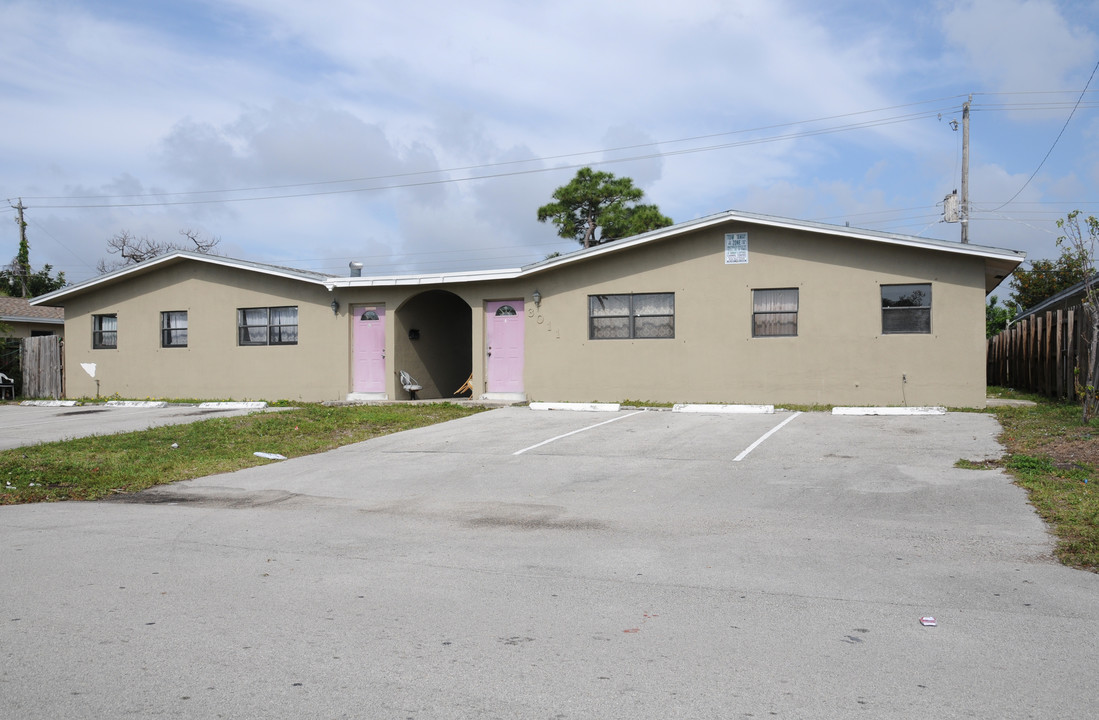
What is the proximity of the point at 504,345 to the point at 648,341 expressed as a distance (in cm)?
367

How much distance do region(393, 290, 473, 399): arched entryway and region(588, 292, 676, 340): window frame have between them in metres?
4.25

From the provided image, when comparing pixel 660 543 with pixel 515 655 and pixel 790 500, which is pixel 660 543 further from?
pixel 515 655

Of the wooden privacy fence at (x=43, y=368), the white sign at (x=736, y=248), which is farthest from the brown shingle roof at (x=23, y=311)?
the white sign at (x=736, y=248)

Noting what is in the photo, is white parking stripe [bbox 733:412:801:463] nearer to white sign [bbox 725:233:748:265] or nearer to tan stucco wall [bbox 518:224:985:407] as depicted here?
tan stucco wall [bbox 518:224:985:407]

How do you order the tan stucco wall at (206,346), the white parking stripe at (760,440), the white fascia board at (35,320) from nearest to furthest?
1. the white parking stripe at (760,440)
2. the tan stucco wall at (206,346)
3. the white fascia board at (35,320)

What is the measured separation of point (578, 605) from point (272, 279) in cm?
1970

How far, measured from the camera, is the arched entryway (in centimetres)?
2242

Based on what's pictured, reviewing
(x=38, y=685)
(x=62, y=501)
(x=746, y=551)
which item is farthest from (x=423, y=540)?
(x=62, y=501)

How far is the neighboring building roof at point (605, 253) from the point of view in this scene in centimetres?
1755

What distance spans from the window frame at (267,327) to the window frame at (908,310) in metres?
14.7

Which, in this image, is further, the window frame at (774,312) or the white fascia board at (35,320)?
the white fascia board at (35,320)

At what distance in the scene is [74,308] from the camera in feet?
83.8

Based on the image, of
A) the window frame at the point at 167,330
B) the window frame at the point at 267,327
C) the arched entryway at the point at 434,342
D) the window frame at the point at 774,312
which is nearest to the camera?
the window frame at the point at 774,312

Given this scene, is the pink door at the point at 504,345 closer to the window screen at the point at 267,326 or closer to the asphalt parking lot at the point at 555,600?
the window screen at the point at 267,326
